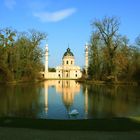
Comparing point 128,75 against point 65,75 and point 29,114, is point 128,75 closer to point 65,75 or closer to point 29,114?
point 29,114

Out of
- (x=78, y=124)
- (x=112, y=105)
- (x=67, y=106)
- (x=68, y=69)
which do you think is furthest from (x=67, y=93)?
(x=68, y=69)

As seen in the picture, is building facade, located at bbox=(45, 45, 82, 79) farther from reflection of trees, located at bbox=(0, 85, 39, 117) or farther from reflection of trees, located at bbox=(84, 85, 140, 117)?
reflection of trees, located at bbox=(0, 85, 39, 117)

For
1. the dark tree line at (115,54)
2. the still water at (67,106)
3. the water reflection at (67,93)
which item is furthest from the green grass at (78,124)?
the dark tree line at (115,54)

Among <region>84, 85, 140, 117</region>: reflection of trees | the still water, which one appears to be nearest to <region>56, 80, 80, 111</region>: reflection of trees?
the still water

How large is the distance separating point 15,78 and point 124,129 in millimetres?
50816

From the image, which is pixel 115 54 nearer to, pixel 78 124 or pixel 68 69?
pixel 78 124

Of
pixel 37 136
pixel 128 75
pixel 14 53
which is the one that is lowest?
pixel 37 136

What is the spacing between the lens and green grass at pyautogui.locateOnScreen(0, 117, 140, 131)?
36.3 ft

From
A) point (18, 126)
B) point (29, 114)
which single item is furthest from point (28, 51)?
point (18, 126)

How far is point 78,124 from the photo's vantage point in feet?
38.0

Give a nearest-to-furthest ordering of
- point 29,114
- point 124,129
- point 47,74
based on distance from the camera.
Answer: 1. point 124,129
2. point 29,114
3. point 47,74

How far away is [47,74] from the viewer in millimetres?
131125

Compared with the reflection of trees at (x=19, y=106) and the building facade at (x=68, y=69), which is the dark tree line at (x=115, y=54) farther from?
the building facade at (x=68, y=69)

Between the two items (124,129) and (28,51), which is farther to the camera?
(28,51)
